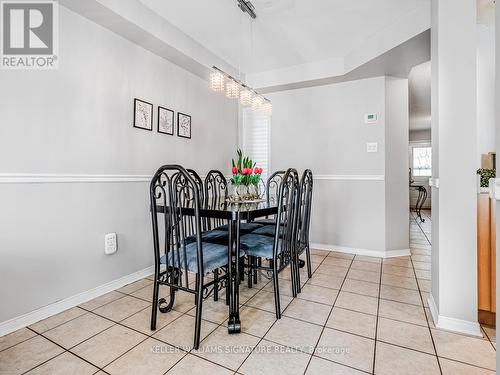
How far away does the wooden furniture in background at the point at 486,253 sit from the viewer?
162 centimetres

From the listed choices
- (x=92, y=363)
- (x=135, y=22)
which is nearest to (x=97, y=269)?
(x=92, y=363)

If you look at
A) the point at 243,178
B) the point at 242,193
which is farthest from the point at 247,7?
the point at 242,193

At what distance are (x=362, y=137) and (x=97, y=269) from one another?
3.21m

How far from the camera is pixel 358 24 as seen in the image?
2.60 m

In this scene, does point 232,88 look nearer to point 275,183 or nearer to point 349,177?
point 275,183

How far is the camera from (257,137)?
13.3 ft

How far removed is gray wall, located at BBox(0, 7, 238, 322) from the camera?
5.55 feet

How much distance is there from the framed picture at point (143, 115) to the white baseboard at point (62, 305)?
140 cm

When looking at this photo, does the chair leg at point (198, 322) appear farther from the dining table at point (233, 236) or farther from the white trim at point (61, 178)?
the white trim at point (61, 178)

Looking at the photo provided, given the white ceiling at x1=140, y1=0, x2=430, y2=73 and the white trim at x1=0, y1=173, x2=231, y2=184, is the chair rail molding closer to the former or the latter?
the white trim at x1=0, y1=173, x2=231, y2=184

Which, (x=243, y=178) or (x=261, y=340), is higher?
(x=243, y=178)

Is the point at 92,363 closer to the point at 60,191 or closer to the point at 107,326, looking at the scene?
the point at 107,326

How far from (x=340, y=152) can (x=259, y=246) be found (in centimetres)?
214

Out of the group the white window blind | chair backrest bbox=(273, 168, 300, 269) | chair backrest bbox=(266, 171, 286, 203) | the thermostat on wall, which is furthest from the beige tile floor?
the white window blind
